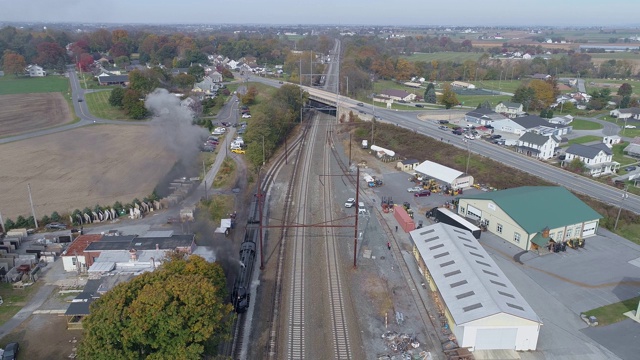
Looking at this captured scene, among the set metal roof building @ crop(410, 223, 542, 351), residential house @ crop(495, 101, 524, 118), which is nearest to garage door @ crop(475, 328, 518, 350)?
metal roof building @ crop(410, 223, 542, 351)

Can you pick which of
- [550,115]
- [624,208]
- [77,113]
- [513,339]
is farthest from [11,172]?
[550,115]

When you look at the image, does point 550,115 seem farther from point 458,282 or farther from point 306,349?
point 306,349

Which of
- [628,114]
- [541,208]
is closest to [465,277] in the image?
[541,208]

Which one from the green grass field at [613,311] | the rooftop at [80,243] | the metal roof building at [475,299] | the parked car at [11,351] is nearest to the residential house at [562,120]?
the green grass field at [613,311]

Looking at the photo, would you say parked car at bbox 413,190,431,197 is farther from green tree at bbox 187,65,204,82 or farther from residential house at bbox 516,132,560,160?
green tree at bbox 187,65,204,82

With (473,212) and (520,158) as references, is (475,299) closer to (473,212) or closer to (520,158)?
(473,212)

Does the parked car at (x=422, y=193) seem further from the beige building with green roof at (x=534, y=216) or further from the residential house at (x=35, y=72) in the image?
the residential house at (x=35, y=72)

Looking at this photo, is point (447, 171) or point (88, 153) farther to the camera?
point (88, 153)
